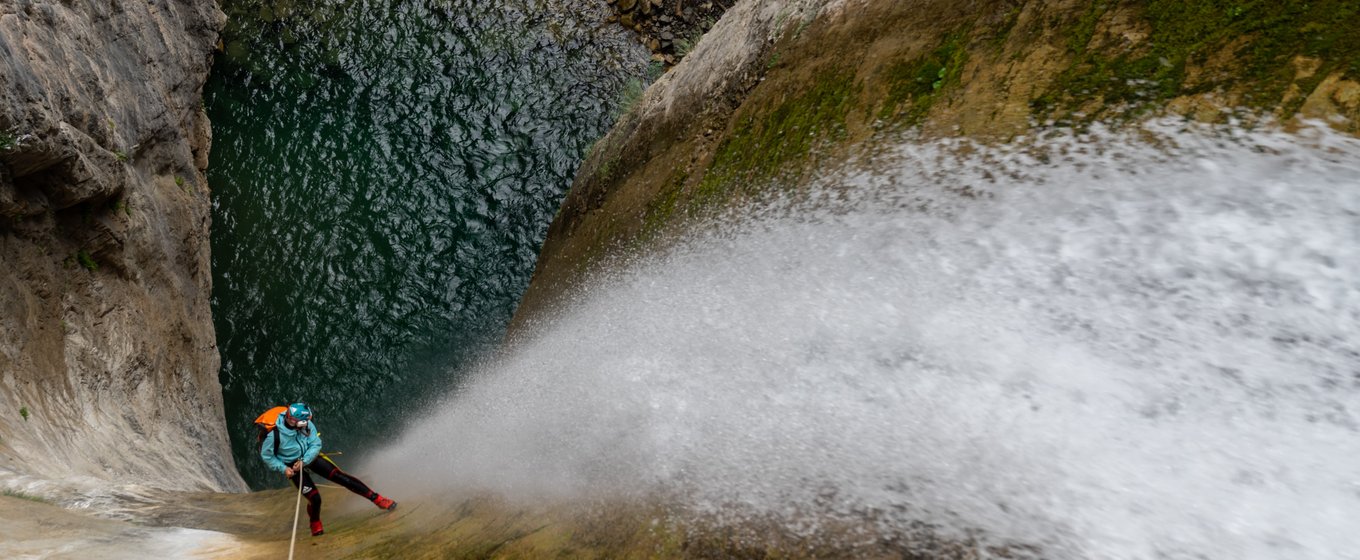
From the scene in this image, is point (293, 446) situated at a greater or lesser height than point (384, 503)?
greater

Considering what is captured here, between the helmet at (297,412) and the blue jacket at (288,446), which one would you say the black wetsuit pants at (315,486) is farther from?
the helmet at (297,412)

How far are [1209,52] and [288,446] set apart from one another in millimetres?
8134

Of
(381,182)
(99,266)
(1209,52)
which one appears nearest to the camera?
(1209,52)

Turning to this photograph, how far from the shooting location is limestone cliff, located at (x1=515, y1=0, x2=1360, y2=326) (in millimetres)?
4977

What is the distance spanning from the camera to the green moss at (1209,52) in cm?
477

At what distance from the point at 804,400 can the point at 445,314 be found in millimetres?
7311

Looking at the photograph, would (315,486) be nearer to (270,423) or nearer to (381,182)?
(270,423)

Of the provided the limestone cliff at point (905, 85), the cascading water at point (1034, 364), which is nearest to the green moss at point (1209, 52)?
the limestone cliff at point (905, 85)

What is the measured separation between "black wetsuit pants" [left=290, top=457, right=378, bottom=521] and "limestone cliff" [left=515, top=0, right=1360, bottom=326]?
10.7 ft

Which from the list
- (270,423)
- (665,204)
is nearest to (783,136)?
(665,204)

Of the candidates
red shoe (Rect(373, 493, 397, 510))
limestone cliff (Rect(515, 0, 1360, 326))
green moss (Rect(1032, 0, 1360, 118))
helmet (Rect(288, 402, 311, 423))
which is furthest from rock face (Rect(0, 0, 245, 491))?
green moss (Rect(1032, 0, 1360, 118))

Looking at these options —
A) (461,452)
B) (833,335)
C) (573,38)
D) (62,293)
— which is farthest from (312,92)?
(833,335)

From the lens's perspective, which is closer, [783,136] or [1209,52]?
[1209,52]

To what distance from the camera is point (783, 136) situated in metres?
7.74
